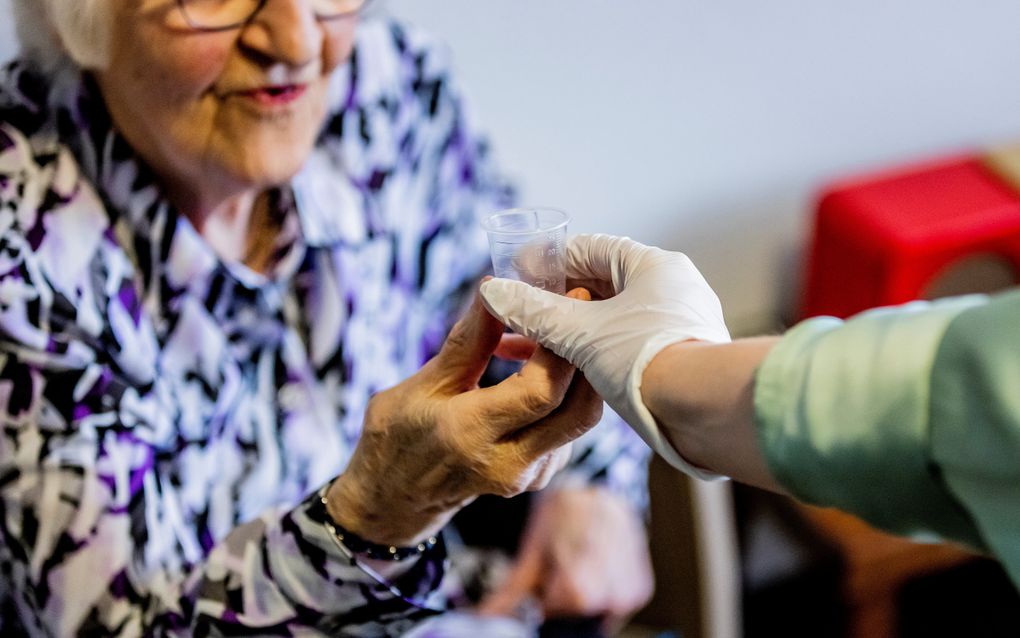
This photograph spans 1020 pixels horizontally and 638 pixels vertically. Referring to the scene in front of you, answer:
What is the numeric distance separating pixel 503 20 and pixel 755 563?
1.34 m

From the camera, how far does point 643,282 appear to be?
82cm

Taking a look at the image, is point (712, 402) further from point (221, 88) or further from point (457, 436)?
point (221, 88)

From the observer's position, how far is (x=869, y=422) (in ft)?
1.95

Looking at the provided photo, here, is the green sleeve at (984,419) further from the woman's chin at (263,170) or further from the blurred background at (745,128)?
the blurred background at (745,128)

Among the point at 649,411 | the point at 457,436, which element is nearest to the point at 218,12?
the point at 457,436

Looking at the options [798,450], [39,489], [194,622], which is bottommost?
[194,622]

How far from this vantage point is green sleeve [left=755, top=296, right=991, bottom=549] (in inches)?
23.1

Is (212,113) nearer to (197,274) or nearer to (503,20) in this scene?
(197,274)

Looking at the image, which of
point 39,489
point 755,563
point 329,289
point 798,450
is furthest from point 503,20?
point 755,563

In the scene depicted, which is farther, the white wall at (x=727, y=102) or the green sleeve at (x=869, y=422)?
the white wall at (x=727, y=102)

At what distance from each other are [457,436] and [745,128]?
50.2 inches

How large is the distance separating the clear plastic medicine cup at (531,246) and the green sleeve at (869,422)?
0.28 meters

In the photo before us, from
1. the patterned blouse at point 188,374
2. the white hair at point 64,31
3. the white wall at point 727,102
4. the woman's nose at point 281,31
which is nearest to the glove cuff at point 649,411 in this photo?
the patterned blouse at point 188,374

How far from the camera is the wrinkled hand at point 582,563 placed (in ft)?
4.66
